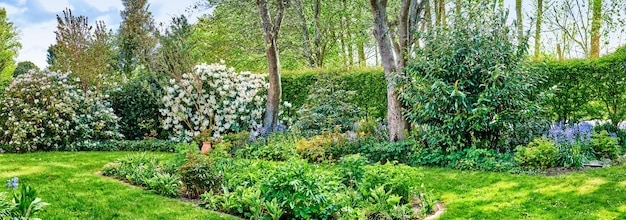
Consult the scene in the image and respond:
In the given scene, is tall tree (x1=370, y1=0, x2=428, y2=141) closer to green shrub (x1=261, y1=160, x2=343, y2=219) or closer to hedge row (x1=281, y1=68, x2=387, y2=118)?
hedge row (x1=281, y1=68, x2=387, y2=118)

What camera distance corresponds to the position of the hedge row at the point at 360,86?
11398 mm

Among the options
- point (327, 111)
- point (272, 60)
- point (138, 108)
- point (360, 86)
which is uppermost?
point (272, 60)

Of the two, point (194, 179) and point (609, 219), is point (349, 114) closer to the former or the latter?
point (194, 179)

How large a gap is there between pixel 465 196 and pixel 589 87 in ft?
19.4

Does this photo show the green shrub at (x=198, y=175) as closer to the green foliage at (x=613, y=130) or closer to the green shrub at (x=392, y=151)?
the green shrub at (x=392, y=151)

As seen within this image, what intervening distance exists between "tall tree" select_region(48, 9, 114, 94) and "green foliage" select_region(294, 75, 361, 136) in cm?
530

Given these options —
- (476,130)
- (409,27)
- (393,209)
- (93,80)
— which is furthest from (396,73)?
(93,80)

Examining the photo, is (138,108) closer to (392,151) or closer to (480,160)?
(392,151)

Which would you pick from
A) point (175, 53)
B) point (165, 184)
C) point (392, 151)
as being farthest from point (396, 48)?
point (165, 184)

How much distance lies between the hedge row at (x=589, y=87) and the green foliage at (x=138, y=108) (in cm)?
869

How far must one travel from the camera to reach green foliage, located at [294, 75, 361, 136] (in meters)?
10.3

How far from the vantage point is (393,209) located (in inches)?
174

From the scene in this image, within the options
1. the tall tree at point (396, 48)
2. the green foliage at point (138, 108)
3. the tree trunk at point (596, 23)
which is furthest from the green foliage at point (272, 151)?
the tree trunk at point (596, 23)

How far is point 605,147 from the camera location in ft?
24.1
